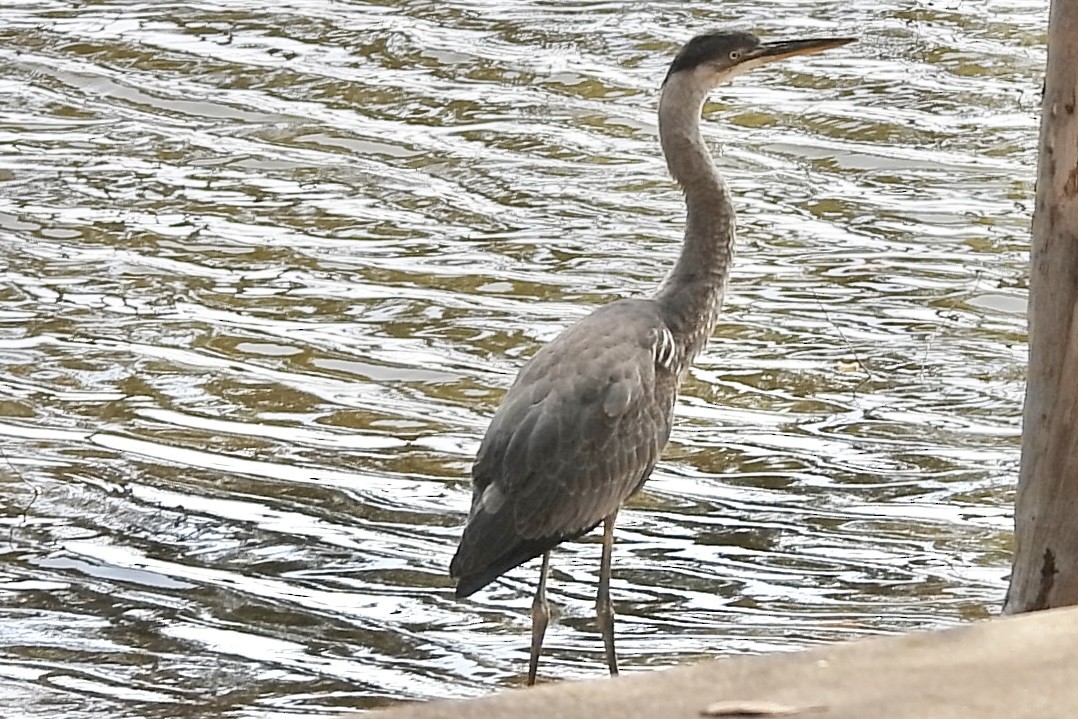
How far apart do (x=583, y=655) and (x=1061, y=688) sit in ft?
11.1

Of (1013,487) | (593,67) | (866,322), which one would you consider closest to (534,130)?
(593,67)

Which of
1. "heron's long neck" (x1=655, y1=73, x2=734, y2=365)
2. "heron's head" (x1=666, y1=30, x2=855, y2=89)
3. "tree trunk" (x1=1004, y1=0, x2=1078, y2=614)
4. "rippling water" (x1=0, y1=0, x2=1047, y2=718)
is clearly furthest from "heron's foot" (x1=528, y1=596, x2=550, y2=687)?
"heron's head" (x1=666, y1=30, x2=855, y2=89)

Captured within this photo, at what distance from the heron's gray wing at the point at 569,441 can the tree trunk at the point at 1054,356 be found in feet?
3.44

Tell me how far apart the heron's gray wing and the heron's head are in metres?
0.73

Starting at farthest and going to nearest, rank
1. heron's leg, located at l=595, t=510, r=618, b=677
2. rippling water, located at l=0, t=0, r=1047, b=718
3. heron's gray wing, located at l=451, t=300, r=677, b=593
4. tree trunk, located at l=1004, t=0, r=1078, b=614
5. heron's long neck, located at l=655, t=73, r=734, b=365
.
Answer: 1. rippling water, located at l=0, t=0, r=1047, b=718
2. heron's long neck, located at l=655, t=73, r=734, b=365
3. heron's leg, located at l=595, t=510, r=618, b=677
4. heron's gray wing, located at l=451, t=300, r=677, b=593
5. tree trunk, located at l=1004, t=0, r=1078, b=614

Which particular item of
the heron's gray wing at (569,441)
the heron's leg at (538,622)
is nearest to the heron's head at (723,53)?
the heron's gray wing at (569,441)

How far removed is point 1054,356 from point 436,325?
4.05 metres

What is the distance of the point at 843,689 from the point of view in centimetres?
240

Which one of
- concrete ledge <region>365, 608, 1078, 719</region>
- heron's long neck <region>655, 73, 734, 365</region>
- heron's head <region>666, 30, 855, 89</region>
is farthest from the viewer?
heron's head <region>666, 30, 855, 89</region>

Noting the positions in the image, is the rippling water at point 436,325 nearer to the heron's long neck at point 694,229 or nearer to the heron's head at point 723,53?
the heron's long neck at point 694,229

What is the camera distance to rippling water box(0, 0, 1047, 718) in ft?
19.5

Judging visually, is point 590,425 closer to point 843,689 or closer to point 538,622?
point 538,622

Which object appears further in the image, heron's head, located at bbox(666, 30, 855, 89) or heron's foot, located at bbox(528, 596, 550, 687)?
heron's head, located at bbox(666, 30, 855, 89)

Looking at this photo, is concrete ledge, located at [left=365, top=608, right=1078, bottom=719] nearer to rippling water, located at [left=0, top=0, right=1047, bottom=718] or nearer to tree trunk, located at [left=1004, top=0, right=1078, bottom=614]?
tree trunk, located at [left=1004, top=0, right=1078, bottom=614]
